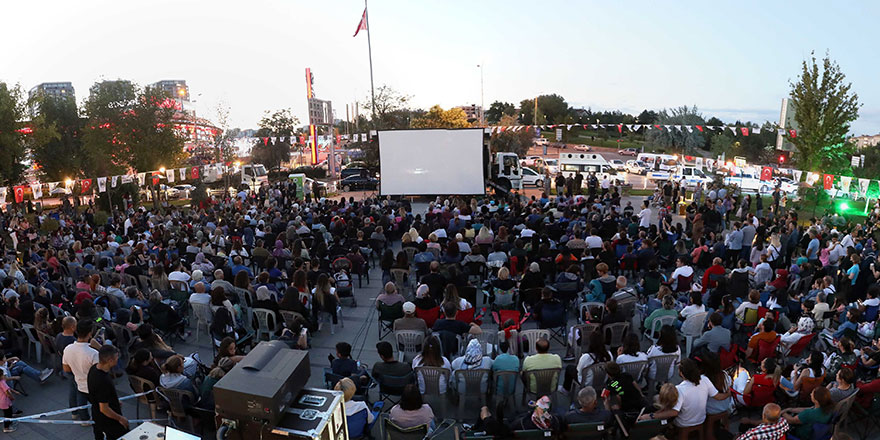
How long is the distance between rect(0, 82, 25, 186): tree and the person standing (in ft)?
71.3

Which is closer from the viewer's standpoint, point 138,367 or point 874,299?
point 138,367

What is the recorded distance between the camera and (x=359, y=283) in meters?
9.16

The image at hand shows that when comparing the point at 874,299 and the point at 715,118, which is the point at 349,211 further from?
the point at 715,118

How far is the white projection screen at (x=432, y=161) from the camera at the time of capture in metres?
18.1

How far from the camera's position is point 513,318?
20.4ft

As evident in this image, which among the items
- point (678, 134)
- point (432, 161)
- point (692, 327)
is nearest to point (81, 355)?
point (692, 327)

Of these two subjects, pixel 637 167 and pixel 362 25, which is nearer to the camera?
pixel 362 25

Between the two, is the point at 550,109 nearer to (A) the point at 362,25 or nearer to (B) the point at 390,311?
(A) the point at 362,25

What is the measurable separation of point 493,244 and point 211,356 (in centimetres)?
510

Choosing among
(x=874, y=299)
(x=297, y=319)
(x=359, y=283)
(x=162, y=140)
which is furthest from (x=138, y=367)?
(x=162, y=140)

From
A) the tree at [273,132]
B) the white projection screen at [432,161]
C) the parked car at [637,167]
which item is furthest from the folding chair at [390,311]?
the tree at [273,132]

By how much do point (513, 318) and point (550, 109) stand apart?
61.3 meters

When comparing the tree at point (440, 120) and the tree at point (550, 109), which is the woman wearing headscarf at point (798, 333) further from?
the tree at point (550, 109)

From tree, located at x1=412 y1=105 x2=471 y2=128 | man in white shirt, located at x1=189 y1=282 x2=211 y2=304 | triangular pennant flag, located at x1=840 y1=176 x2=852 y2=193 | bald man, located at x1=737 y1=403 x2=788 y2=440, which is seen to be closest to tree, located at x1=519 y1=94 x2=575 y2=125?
tree, located at x1=412 y1=105 x2=471 y2=128
